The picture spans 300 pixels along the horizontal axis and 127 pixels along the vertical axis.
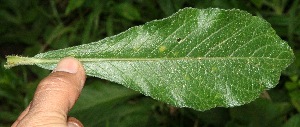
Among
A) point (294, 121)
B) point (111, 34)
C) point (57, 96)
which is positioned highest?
point (111, 34)

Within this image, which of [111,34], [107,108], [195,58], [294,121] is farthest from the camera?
[111,34]

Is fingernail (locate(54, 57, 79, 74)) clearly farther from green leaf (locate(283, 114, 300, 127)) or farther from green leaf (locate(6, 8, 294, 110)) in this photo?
green leaf (locate(283, 114, 300, 127))

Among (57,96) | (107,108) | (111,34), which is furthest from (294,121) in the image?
(57,96)

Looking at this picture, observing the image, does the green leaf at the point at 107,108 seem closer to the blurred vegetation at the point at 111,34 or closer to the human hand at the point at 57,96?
the blurred vegetation at the point at 111,34

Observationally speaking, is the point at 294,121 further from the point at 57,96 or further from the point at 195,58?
the point at 57,96

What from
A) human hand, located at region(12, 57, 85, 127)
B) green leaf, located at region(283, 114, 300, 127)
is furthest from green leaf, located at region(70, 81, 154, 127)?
human hand, located at region(12, 57, 85, 127)

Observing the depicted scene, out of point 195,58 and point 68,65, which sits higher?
point 68,65

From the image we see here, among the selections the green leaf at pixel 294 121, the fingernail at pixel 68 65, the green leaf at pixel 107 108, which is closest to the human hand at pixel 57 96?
the fingernail at pixel 68 65

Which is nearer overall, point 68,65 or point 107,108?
point 68,65
